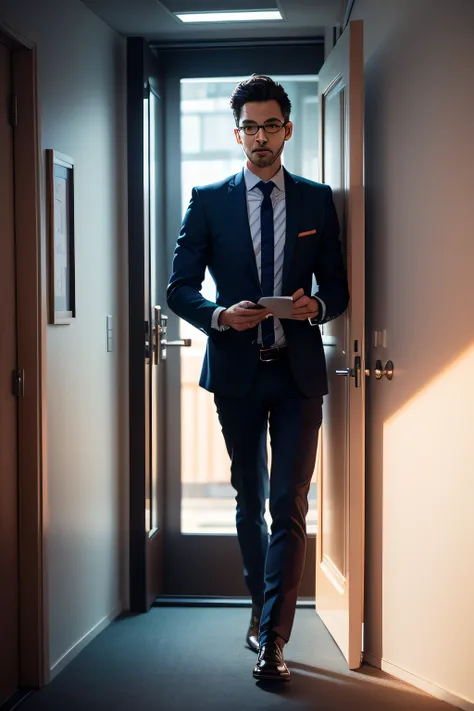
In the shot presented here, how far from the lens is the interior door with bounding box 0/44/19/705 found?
2.58 metres

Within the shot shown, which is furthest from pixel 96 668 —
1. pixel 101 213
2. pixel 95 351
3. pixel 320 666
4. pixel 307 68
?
pixel 307 68

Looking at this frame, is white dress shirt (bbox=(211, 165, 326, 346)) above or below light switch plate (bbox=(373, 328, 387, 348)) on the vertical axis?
above

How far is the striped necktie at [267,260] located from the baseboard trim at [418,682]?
109cm

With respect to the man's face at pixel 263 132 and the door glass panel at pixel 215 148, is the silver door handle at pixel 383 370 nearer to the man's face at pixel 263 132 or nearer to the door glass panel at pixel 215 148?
the man's face at pixel 263 132

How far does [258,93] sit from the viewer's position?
285 cm

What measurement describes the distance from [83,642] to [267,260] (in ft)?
4.81

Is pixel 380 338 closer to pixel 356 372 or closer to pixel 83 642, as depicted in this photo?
pixel 356 372

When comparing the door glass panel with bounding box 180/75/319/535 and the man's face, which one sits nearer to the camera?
the man's face

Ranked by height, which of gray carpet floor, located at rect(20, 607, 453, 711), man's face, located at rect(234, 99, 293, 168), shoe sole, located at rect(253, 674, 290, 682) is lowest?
gray carpet floor, located at rect(20, 607, 453, 711)

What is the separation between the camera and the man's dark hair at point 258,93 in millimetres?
2848

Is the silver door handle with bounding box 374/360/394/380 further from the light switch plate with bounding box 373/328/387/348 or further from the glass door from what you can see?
Answer: the glass door

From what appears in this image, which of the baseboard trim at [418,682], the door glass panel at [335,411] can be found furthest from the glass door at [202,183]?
the baseboard trim at [418,682]

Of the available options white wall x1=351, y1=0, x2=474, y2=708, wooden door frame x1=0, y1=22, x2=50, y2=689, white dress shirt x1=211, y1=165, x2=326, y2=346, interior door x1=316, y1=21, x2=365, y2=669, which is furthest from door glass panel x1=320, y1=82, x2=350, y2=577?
wooden door frame x1=0, y1=22, x2=50, y2=689

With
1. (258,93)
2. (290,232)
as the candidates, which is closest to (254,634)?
(290,232)
